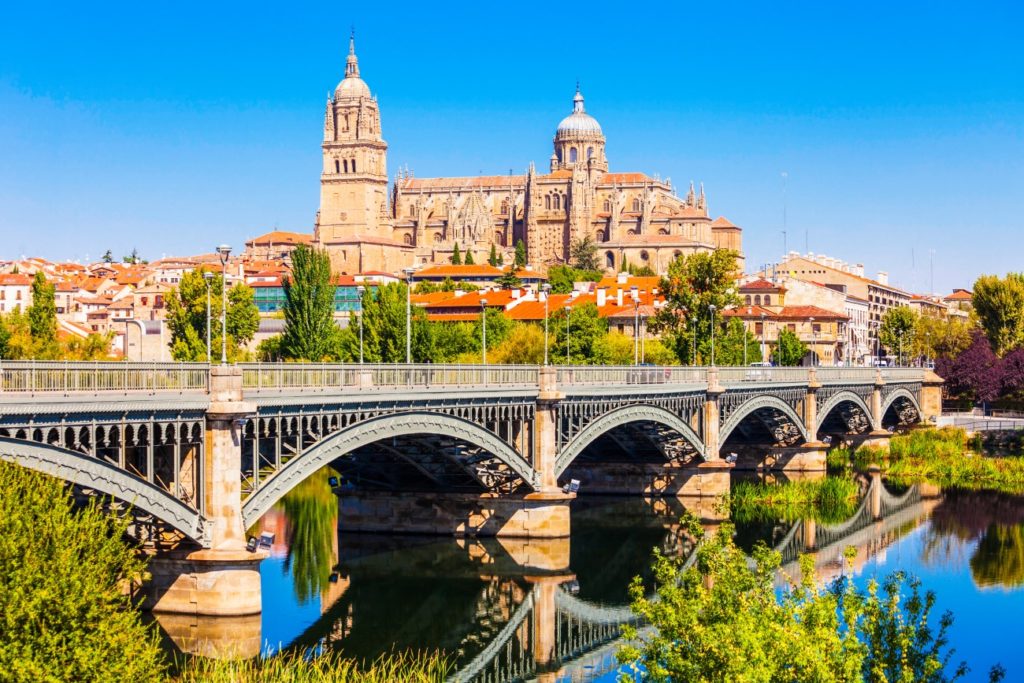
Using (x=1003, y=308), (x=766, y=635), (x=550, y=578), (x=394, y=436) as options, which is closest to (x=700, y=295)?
(x=1003, y=308)

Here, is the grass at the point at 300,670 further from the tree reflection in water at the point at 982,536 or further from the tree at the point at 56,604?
the tree reflection in water at the point at 982,536

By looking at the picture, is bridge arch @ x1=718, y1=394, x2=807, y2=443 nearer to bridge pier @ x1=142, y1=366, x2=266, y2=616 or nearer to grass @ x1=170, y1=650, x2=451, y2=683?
grass @ x1=170, y1=650, x2=451, y2=683

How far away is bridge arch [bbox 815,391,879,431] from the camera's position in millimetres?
79000

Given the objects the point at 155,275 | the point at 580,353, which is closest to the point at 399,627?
Answer: the point at 580,353

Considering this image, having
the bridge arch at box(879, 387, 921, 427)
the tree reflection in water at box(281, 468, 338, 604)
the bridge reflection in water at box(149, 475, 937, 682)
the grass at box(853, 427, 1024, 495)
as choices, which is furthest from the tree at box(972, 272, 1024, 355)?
the tree reflection in water at box(281, 468, 338, 604)

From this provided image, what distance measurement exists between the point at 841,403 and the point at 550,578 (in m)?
44.7

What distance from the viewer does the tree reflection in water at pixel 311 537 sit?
1748 inches

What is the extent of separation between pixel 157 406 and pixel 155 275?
157 m

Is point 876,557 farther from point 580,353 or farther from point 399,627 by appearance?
point 580,353

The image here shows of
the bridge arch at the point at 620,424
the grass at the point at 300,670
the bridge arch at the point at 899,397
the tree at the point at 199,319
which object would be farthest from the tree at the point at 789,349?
the grass at the point at 300,670

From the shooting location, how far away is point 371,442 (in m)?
41.2

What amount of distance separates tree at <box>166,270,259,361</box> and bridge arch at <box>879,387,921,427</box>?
37922mm

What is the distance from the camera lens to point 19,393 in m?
28.1

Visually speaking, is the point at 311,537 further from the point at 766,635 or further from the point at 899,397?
the point at 899,397
